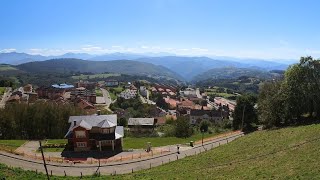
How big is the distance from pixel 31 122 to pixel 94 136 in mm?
22033

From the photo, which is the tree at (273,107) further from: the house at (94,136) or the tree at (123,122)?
the tree at (123,122)

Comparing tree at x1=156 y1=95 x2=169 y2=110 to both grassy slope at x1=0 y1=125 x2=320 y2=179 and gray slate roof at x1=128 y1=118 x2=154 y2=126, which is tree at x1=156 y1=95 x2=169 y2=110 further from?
grassy slope at x1=0 y1=125 x2=320 y2=179

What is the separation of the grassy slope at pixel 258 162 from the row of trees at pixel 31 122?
33510mm

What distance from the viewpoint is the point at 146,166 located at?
4519 centimetres

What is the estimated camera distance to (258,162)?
3372 centimetres

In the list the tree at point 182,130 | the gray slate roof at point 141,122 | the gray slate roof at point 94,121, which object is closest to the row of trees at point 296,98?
the tree at point 182,130

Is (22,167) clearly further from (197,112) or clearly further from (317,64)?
(197,112)

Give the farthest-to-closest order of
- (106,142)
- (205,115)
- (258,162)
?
(205,115) < (106,142) < (258,162)

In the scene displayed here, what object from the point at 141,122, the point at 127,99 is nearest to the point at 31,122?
the point at 141,122

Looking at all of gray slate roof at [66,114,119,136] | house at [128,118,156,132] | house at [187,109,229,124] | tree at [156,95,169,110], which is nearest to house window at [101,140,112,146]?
gray slate roof at [66,114,119,136]

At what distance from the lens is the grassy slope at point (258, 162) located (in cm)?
2823

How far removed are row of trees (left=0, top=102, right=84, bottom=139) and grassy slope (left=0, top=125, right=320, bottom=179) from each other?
1319 inches

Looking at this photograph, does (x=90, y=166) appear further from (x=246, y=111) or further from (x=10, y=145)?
(x=246, y=111)

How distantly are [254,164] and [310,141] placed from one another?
8.31m
